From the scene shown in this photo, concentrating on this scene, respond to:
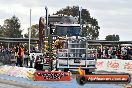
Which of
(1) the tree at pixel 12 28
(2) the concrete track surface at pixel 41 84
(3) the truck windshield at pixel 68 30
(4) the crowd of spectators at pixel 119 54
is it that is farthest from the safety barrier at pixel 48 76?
(1) the tree at pixel 12 28

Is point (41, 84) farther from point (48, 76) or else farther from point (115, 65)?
point (115, 65)

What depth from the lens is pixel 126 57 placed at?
3697 cm

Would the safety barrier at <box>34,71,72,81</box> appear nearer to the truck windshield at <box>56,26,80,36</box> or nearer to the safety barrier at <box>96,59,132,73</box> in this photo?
the truck windshield at <box>56,26,80,36</box>

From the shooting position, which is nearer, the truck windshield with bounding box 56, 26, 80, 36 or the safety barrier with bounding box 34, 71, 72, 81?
the safety barrier with bounding box 34, 71, 72, 81

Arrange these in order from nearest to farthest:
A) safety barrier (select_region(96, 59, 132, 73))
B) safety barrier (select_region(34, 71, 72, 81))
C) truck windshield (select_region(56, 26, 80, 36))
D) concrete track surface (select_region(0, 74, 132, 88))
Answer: concrete track surface (select_region(0, 74, 132, 88)) < safety barrier (select_region(34, 71, 72, 81)) < truck windshield (select_region(56, 26, 80, 36)) < safety barrier (select_region(96, 59, 132, 73))

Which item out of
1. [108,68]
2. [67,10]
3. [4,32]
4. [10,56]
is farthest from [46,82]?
[4,32]

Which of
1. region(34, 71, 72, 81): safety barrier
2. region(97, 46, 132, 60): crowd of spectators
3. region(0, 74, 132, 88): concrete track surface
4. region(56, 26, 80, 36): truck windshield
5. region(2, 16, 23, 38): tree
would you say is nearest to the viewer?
region(0, 74, 132, 88): concrete track surface

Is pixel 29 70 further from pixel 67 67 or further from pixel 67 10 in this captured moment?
pixel 67 10

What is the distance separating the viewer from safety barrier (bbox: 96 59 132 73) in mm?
33625

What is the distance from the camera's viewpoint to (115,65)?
116 feet

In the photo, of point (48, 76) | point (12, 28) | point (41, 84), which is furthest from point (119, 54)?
point (12, 28)

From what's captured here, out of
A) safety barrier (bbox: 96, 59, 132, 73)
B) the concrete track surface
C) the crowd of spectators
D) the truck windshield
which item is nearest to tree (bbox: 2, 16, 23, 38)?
the crowd of spectators

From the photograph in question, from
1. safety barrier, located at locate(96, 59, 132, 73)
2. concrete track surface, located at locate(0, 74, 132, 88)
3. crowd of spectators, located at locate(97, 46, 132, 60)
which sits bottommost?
concrete track surface, located at locate(0, 74, 132, 88)

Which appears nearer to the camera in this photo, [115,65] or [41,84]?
[41,84]
